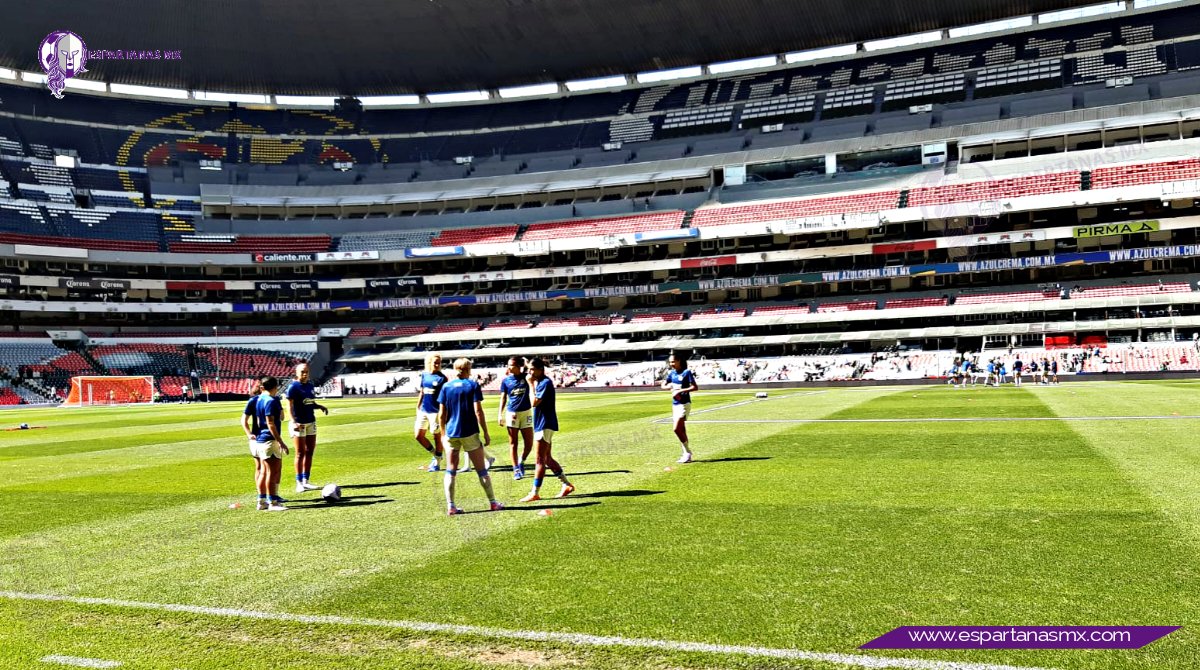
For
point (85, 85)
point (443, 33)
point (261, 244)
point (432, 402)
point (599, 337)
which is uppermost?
point (443, 33)

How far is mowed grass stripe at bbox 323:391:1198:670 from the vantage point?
234 inches

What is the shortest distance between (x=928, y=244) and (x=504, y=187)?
38.8m

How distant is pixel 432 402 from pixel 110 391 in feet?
177

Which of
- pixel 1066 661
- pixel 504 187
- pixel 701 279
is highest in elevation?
pixel 504 187

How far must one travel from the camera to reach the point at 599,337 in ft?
228

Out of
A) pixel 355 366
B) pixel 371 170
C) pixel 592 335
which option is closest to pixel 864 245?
pixel 592 335

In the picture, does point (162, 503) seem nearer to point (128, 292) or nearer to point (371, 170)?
point (128, 292)

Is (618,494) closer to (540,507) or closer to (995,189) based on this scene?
(540,507)

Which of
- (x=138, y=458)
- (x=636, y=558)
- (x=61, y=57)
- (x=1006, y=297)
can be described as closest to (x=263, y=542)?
(x=636, y=558)

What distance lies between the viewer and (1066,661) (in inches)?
203

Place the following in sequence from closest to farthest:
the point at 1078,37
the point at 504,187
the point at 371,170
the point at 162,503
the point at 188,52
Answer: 1. the point at 162,503
2. the point at 1078,37
3. the point at 188,52
4. the point at 504,187
5. the point at 371,170

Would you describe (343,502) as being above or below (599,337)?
below

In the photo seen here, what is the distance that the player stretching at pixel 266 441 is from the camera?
1140cm

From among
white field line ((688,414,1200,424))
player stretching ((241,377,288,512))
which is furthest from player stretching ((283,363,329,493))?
white field line ((688,414,1200,424))
